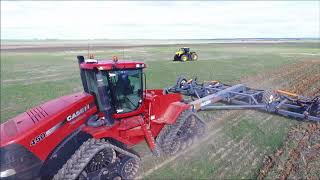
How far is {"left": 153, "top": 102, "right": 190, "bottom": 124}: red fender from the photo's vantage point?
7.39 m

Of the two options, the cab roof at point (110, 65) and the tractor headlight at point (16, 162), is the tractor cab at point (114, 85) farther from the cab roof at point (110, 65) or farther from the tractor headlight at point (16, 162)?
the tractor headlight at point (16, 162)

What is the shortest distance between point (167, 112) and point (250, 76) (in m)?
14.6

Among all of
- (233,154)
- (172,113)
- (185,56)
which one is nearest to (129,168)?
(172,113)

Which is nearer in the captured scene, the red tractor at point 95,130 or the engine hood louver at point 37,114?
the red tractor at point 95,130

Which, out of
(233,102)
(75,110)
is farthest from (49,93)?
(75,110)

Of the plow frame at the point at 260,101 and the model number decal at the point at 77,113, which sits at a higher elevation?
the model number decal at the point at 77,113

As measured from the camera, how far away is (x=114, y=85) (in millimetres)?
6316

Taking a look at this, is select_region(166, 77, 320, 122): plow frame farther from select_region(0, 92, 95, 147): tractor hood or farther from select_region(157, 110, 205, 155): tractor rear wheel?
select_region(0, 92, 95, 147): tractor hood

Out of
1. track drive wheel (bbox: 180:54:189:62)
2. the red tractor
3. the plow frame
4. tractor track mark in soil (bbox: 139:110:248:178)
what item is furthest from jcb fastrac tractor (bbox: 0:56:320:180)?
track drive wheel (bbox: 180:54:189:62)

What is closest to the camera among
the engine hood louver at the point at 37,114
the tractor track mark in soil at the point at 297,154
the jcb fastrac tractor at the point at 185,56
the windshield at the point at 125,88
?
the engine hood louver at the point at 37,114

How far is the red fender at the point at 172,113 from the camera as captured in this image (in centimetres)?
739

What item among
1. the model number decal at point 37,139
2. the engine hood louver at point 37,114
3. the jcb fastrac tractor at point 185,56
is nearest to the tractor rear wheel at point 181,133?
the engine hood louver at point 37,114

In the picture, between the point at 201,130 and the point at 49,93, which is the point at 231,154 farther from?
the point at 49,93

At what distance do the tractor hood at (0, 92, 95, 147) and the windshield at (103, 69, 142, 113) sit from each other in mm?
545
